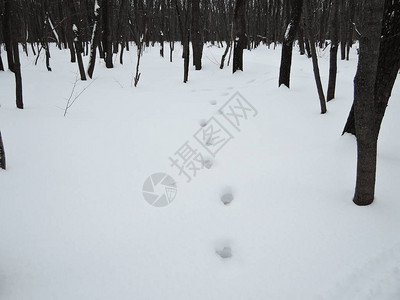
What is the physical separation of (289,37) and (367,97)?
160 inches

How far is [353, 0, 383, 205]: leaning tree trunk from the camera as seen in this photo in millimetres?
1726

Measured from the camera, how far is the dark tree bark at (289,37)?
16.8 ft

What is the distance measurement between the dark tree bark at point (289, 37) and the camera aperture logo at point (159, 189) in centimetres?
392

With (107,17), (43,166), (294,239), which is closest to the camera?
(294,239)

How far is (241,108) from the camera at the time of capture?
189 inches

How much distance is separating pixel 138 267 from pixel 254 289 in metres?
0.88

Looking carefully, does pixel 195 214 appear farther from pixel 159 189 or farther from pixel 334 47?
pixel 334 47

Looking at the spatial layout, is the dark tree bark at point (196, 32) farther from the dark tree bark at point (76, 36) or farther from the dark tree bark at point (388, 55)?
the dark tree bark at point (388, 55)

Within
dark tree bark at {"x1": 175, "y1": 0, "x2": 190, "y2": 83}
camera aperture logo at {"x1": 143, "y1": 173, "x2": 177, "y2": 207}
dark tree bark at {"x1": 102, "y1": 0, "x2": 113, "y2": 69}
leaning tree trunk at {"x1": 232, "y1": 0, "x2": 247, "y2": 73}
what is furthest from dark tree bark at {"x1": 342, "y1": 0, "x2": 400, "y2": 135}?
dark tree bark at {"x1": 102, "y1": 0, "x2": 113, "y2": 69}

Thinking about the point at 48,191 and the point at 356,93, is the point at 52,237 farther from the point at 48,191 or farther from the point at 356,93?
the point at 356,93

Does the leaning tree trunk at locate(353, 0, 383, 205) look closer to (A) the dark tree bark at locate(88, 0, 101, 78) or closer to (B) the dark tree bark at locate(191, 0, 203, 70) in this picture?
(B) the dark tree bark at locate(191, 0, 203, 70)

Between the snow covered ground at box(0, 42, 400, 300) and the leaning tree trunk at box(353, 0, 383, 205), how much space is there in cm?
28

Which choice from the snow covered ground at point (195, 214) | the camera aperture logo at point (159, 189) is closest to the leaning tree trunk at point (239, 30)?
the snow covered ground at point (195, 214)

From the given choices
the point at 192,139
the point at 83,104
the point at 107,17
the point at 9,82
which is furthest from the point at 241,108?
the point at 107,17
